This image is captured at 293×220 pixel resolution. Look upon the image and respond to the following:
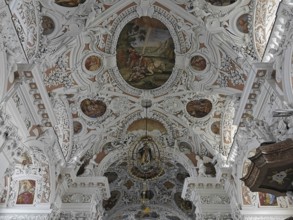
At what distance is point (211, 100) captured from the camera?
595 inches

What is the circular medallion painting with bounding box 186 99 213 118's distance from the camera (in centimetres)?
1534

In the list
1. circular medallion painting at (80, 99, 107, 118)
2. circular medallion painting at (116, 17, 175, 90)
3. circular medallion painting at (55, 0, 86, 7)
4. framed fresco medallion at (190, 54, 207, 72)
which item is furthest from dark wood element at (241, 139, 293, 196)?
circular medallion painting at (80, 99, 107, 118)

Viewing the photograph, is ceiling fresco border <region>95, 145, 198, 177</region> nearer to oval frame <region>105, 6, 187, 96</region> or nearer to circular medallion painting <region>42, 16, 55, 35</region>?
oval frame <region>105, 6, 187, 96</region>

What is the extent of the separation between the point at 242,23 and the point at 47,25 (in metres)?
6.16

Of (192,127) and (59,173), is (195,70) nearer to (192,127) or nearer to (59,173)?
(192,127)

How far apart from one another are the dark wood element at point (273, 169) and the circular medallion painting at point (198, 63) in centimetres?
648

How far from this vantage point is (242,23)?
1218 cm

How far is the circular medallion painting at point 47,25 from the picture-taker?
477 inches

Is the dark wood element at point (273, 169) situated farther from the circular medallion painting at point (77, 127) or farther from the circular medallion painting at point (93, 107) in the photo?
the circular medallion painting at point (77, 127)

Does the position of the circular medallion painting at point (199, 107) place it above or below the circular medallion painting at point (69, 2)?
below

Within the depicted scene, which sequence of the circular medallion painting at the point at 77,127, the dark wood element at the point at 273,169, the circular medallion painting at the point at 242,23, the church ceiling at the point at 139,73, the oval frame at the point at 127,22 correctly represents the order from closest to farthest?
1. the dark wood element at the point at 273,169
2. the church ceiling at the point at 139,73
3. the circular medallion painting at the point at 242,23
4. the oval frame at the point at 127,22
5. the circular medallion painting at the point at 77,127

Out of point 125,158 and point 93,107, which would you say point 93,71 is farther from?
point 125,158

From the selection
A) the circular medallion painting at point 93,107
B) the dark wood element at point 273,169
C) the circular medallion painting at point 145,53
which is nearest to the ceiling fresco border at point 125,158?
the circular medallion painting at point 93,107

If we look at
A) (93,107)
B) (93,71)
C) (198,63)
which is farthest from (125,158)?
(198,63)
